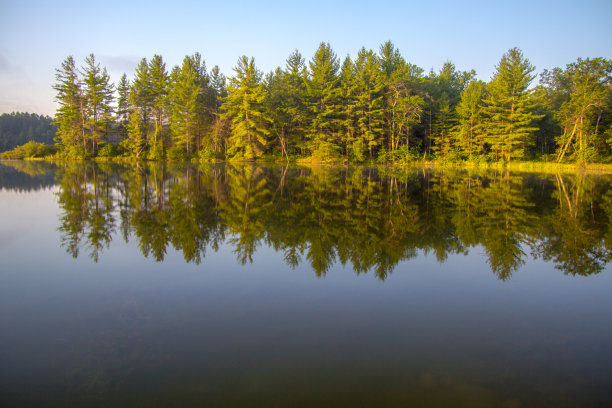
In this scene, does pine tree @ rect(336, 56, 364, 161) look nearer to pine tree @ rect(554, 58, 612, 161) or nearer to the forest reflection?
pine tree @ rect(554, 58, 612, 161)

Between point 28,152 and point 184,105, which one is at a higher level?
point 184,105

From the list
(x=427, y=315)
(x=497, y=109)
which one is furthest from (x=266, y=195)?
(x=497, y=109)

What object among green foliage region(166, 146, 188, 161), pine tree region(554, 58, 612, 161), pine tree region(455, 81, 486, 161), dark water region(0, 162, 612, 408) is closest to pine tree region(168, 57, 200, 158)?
green foliage region(166, 146, 188, 161)

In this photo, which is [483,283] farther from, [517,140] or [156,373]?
[517,140]

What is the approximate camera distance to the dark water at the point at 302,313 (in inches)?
104

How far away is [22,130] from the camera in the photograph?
255 feet

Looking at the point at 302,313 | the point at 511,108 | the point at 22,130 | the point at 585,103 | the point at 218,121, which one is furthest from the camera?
the point at 22,130

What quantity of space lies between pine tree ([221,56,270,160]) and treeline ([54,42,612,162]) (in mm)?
134

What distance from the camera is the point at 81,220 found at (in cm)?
836

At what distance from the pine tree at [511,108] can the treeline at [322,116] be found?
0.13m

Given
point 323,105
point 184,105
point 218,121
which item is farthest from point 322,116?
point 184,105

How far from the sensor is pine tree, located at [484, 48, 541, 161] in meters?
37.1

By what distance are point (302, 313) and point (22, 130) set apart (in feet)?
325

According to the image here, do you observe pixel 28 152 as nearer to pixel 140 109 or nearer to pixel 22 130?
pixel 140 109
